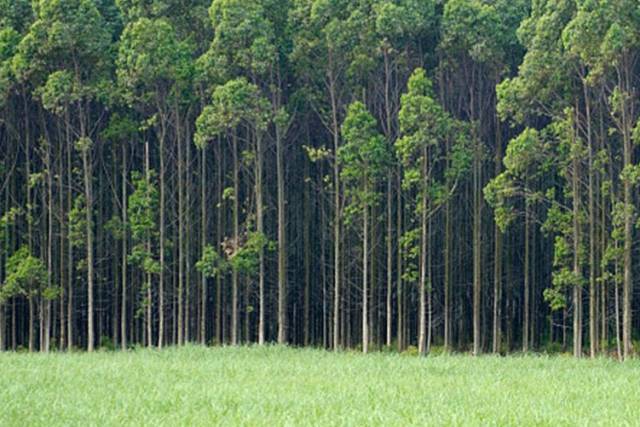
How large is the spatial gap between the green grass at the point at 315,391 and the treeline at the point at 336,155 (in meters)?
6.55

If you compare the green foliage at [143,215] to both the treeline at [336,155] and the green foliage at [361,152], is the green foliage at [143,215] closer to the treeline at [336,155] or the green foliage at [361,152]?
the treeline at [336,155]

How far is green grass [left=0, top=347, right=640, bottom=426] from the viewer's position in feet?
44.7

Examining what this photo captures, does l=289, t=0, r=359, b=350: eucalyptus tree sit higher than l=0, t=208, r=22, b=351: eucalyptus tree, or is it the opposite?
l=289, t=0, r=359, b=350: eucalyptus tree

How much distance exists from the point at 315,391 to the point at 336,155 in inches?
585

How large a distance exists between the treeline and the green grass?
655 cm

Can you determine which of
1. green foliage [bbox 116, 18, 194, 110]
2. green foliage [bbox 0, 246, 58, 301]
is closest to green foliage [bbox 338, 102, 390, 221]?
green foliage [bbox 116, 18, 194, 110]

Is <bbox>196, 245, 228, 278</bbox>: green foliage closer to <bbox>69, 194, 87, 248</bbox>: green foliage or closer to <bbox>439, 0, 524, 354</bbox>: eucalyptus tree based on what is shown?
<bbox>69, 194, 87, 248</bbox>: green foliage

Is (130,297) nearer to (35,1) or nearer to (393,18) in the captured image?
(35,1)

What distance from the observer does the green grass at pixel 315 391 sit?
44.7ft

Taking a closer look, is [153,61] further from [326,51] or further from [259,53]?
[326,51]

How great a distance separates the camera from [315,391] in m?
17.0

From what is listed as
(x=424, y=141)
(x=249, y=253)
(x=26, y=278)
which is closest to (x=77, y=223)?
(x=26, y=278)

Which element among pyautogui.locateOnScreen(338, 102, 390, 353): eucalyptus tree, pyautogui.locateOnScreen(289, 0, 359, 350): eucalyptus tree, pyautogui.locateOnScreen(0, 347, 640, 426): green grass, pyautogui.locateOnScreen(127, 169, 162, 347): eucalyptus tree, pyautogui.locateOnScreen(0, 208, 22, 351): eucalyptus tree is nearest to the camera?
pyautogui.locateOnScreen(0, 347, 640, 426): green grass

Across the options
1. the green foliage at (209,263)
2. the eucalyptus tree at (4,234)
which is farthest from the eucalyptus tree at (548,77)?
the eucalyptus tree at (4,234)
